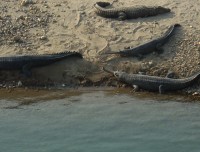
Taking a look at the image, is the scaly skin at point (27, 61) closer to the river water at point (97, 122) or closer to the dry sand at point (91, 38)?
the dry sand at point (91, 38)

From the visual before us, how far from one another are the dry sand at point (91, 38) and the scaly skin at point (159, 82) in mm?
430

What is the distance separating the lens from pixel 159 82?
39.9 ft

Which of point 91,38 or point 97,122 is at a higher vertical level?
point 91,38

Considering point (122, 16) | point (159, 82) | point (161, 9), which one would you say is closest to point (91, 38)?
point (122, 16)

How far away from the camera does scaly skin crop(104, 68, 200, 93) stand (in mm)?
12094

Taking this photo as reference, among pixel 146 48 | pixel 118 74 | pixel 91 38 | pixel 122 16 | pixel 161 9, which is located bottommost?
pixel 118 74

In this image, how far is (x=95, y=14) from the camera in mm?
14828

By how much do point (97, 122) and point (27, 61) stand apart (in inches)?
111

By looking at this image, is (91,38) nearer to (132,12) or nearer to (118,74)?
(132,12)

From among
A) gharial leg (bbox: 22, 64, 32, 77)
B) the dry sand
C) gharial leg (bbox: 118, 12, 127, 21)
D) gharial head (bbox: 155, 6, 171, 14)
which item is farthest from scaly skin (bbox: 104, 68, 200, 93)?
gharial head (bbox: 155, 6, 171, 14)

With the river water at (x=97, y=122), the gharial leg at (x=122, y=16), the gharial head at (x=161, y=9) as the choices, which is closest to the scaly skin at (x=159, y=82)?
the river water at (x=97, y=122)

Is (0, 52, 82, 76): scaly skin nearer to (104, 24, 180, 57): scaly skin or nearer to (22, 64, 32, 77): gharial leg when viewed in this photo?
(22, 64, 32, 77): gharial leg

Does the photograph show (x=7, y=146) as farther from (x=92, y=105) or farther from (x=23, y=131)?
(x=92, y=105)

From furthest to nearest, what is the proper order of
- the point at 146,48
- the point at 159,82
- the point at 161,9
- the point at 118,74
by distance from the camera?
the point at 161,9 < the point at 146,48 < the point at 118,74 < the point at 159,82
